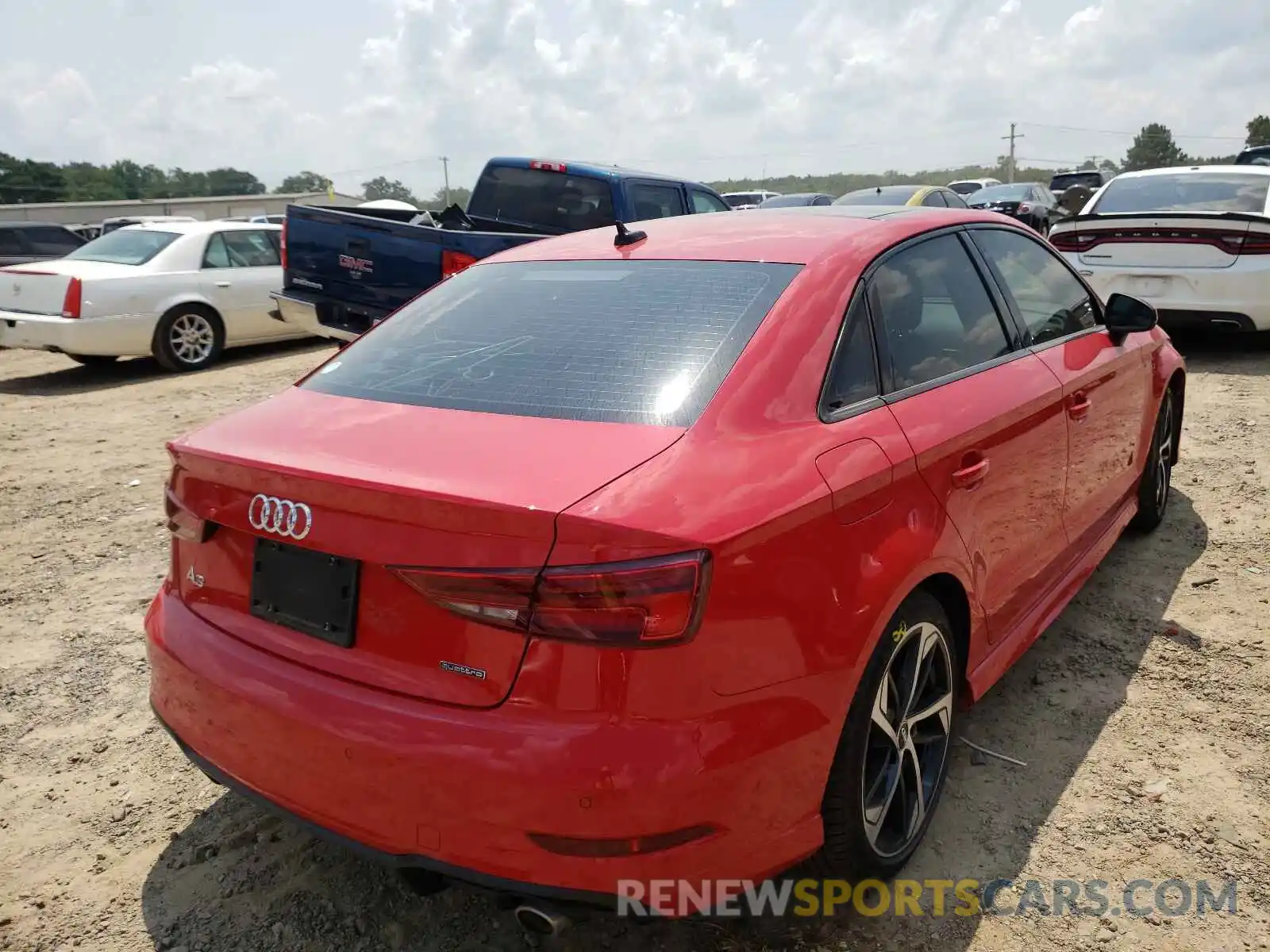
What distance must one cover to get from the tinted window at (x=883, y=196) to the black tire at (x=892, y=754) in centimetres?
1168

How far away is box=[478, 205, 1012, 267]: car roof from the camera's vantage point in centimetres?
267

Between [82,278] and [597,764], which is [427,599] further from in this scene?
[82,278]

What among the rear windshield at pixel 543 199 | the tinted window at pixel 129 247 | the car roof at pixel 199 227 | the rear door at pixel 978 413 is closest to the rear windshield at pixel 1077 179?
the rear windshield at pixel 543 199

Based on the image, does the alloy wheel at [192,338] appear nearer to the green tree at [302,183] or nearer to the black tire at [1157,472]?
the black tire at [1157,472]

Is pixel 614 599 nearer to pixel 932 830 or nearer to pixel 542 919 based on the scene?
pixel 542 919

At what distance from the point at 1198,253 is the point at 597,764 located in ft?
26.2

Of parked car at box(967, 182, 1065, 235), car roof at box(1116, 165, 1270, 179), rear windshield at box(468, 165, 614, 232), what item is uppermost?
parked car at box(967, 182, 1065, 235)

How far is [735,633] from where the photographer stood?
1.86 m

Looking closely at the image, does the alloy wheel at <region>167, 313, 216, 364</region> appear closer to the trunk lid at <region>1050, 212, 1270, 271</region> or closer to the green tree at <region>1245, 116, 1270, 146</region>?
the trunk lid at <region>1050, 212, 1270, 271</region>

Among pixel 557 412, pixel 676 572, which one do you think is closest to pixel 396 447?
pixel 557 412

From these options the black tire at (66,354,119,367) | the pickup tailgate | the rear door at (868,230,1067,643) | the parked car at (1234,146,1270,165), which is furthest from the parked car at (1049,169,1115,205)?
the rear door at (868,230,1067,643)

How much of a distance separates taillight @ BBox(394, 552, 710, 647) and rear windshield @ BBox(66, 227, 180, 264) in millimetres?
9791

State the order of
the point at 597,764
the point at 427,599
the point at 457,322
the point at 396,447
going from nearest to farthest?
the point at 597,764 → the point at 427,599 → the point at 396,447 → the point at 457,322

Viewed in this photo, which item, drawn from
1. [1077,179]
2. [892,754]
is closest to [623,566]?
[892,754]
